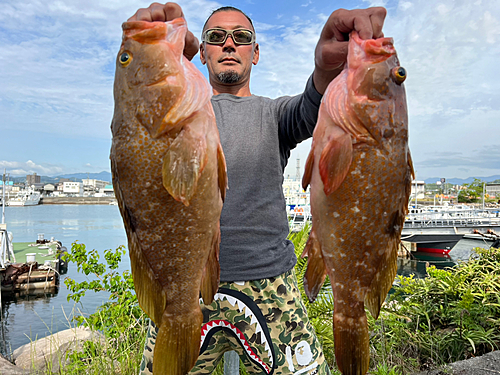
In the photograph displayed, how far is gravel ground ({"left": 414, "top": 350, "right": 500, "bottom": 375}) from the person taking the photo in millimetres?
3932

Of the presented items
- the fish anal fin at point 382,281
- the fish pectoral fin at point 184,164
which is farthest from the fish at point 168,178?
the fish anal fin at point 382,281

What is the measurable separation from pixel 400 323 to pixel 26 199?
339 feet

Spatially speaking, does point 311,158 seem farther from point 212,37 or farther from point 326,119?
point 212,37

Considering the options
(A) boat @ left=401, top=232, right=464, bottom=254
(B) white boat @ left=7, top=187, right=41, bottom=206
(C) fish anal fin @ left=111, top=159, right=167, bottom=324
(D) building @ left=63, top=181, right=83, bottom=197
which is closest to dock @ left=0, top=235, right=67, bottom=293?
(C) fish anal fin @ left=111, top=159, right=167, bottom=324

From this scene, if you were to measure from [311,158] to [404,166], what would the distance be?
0.38 metres

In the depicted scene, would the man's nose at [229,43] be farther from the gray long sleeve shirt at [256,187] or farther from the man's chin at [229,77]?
the gray long sleeve shirt at [256,187]

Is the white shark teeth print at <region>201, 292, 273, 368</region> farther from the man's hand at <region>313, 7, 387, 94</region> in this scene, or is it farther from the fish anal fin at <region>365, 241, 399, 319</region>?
the man's hand at <region>313, 7, 387, 94</region>

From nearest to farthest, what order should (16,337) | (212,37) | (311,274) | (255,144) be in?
(311,274), (255,144), (212,37), (16,337)

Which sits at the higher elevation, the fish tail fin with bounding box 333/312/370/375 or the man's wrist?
the man's wrist

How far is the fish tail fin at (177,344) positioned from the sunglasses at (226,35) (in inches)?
71.9

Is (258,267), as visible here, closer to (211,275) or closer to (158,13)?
(211,275)

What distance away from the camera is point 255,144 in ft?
7.14

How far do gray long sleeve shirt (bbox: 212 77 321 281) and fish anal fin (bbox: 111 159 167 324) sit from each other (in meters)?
0.57

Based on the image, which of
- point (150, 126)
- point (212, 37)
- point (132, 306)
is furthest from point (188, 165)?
point (132, 306)
